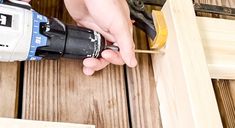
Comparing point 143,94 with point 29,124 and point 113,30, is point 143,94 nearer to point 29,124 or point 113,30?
point 113,30

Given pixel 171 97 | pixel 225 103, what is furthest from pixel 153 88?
pixel 225 103

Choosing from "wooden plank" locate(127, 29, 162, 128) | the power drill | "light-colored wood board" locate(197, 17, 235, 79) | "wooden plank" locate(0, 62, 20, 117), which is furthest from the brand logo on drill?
"light-colored wood board" locate(197, 17, 235, 79)

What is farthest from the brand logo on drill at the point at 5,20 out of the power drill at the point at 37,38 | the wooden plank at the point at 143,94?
the wooden plank at the point at 143,94

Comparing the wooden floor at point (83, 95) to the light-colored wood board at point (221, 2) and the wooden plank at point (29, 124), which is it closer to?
the wooden plank at point (29, 124)

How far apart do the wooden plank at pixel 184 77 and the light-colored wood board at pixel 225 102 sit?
0.10 m

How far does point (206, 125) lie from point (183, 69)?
4.6 inches

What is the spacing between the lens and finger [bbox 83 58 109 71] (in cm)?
69

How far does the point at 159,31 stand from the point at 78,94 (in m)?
0.22

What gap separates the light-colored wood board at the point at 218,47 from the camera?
75cm

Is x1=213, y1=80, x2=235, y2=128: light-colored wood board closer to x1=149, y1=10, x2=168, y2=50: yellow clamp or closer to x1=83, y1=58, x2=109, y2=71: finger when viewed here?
x1=149, y1=10, x2=168, y2=50: yellow clamp

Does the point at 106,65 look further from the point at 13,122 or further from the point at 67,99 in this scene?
the point at 13,122

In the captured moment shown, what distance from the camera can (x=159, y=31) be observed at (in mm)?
714

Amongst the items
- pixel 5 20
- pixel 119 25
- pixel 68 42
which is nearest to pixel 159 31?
pixel 119 25

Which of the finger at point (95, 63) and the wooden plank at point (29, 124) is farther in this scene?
the finger at point (95, 63)
